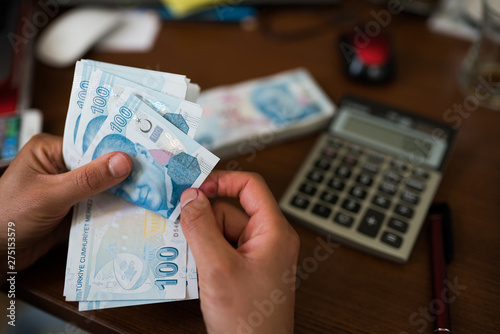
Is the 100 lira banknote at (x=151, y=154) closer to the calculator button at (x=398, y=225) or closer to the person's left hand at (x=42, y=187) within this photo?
the person's left hand at (x=42, y=187)

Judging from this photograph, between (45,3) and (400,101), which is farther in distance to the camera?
(45,3)

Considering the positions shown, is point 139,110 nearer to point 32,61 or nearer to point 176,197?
point 176,197

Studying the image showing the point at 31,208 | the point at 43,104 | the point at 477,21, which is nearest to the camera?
the point at 31,208

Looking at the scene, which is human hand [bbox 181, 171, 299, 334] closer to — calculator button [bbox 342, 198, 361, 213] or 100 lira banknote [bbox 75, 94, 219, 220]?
100 lira banknote [bbox 75, 94, 219, 220]

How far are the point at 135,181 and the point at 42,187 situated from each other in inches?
3.9

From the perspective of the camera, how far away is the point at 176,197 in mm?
474

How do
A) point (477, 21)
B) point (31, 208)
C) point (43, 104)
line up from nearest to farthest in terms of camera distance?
1. point (31, 208)
2. point (43, 104)
3. point (477, 21)

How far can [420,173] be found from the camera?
61 centimetres

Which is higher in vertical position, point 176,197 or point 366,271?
point 176,197

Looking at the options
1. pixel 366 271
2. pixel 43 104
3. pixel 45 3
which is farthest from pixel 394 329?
pixel 45 3

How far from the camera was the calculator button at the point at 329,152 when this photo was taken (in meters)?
0.63

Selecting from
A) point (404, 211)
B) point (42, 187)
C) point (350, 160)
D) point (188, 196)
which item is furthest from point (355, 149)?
point (42, 187)

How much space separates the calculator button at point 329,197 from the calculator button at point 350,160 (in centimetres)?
7

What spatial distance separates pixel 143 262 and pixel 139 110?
172 millimetres
